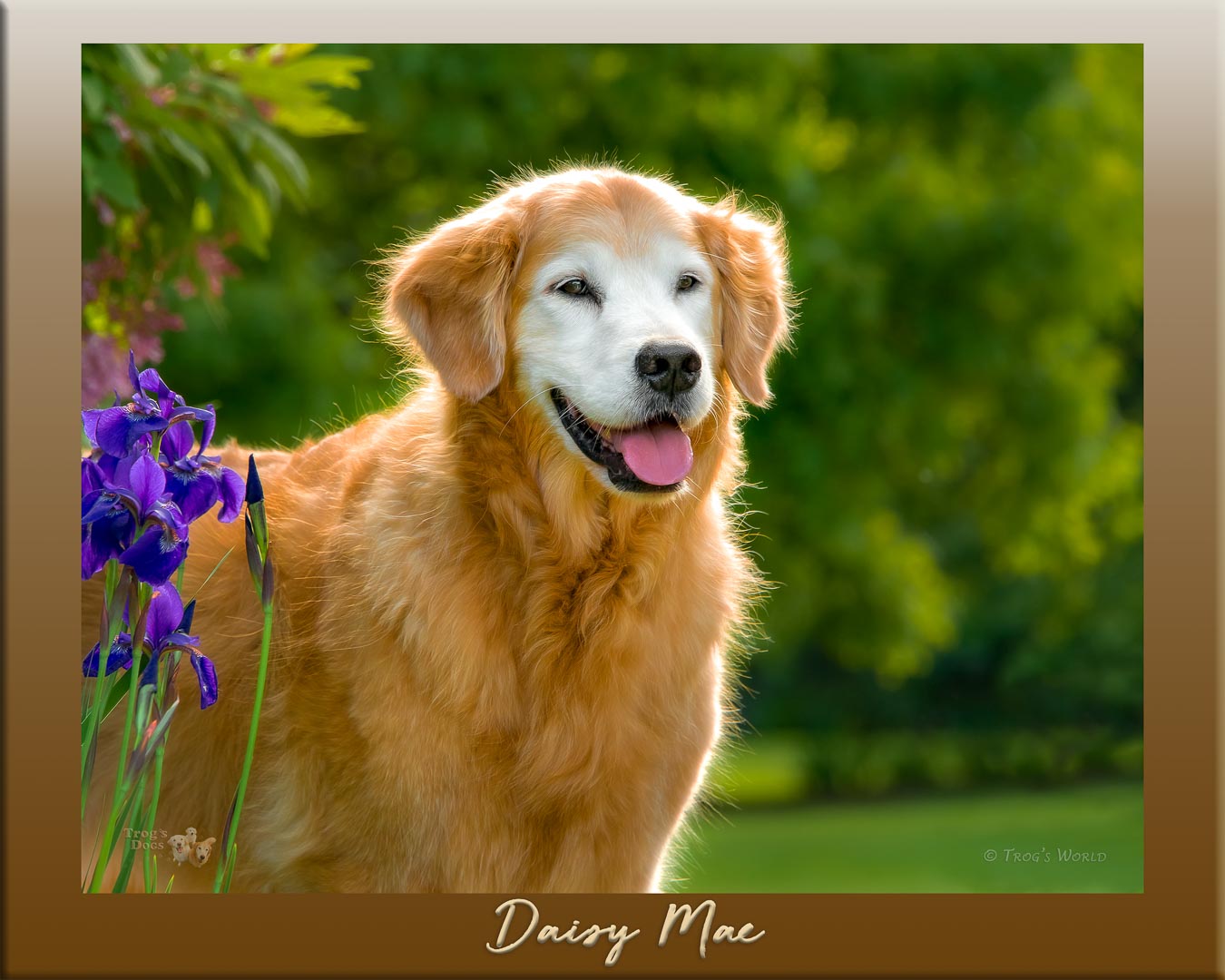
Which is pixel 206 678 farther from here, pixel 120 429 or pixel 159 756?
pixel 120 429

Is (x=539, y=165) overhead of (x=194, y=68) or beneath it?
overhead

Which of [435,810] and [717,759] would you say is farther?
[717,759]

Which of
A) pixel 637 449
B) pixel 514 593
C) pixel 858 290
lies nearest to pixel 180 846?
pixel 514 593

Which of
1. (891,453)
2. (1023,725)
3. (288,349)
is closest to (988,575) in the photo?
(1023,725)

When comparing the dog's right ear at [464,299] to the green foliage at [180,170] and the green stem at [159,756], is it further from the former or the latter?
the green stem at [159,756]

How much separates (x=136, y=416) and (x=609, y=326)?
1.11 m

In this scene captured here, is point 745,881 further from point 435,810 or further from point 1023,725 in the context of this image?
point 435,810

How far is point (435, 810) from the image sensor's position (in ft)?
10.2

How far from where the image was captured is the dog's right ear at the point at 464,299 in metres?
3.29

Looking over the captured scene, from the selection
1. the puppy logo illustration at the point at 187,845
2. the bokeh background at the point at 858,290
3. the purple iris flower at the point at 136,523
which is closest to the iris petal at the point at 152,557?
the purple iris flower at the point at 136,523

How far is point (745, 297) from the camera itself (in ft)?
11.7

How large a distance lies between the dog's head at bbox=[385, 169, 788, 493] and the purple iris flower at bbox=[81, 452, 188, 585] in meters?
0.86

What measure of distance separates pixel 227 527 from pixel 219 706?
19.8 inches

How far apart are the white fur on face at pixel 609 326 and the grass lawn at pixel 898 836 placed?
569 cm
